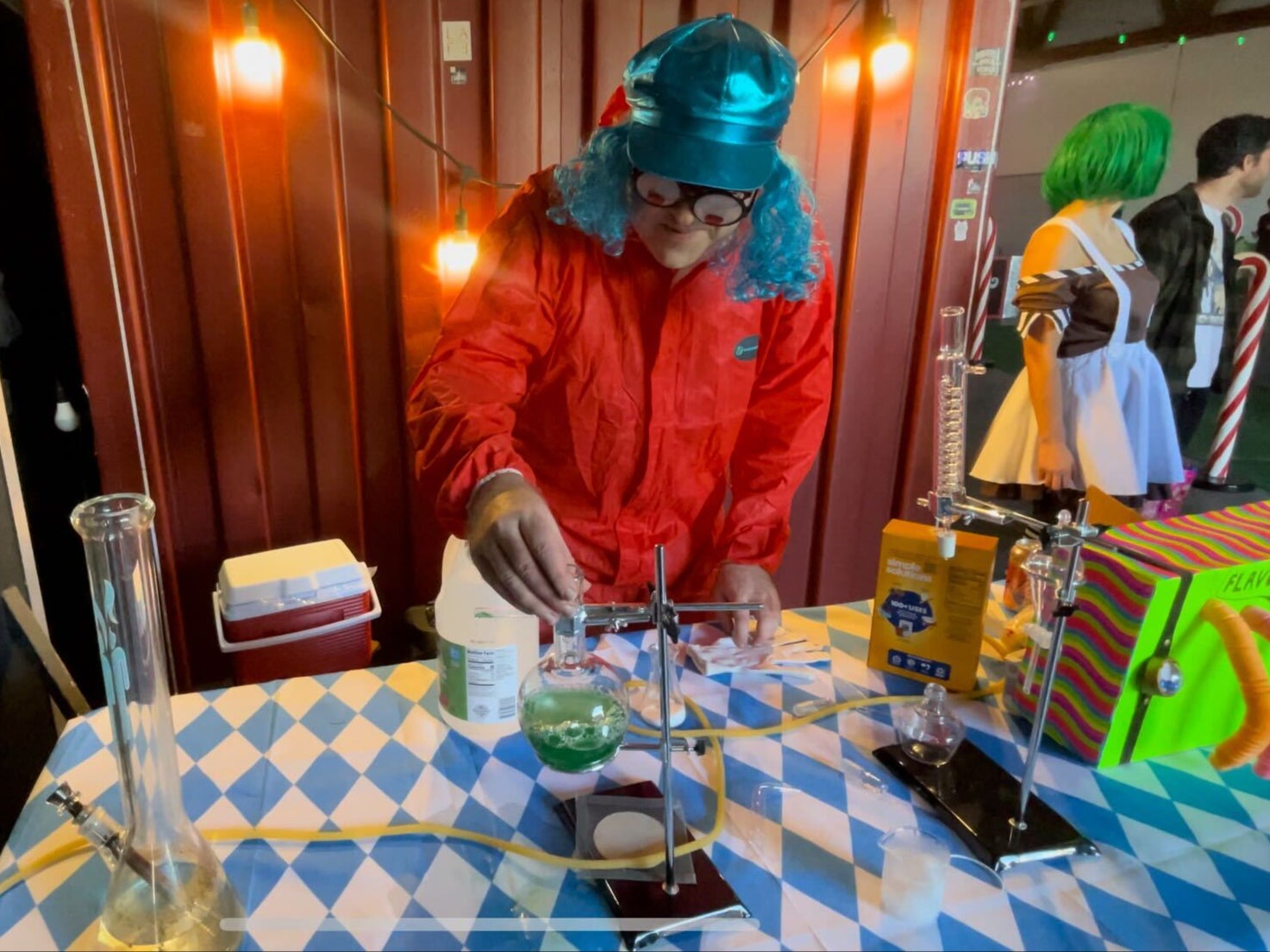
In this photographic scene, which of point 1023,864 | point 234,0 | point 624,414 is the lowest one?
point 1023,864

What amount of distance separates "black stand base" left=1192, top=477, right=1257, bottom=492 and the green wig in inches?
23.6

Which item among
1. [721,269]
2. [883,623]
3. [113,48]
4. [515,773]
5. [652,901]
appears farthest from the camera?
[113,48]

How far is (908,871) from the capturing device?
0.80 metres

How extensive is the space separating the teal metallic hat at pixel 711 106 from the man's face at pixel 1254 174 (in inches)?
39.5

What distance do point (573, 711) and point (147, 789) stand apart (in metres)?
0.39

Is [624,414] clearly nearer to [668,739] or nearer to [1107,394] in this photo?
[668,739]

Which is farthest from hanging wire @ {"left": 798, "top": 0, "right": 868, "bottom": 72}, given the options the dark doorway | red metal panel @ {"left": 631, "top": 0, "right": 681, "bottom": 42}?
the dark doorway

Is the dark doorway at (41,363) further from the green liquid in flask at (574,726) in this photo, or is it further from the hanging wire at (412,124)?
the green liquid in flask at (574,726)

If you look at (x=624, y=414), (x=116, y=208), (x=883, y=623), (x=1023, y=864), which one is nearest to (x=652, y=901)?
(x=1023, y=864)

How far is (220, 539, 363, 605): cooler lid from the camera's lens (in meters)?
1.58

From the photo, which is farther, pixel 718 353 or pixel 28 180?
pixel 28 180

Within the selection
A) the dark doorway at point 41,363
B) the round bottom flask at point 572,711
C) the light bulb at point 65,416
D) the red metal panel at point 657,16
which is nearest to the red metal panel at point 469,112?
the red metal panel at point 657,16

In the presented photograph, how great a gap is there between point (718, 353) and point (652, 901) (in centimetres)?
82

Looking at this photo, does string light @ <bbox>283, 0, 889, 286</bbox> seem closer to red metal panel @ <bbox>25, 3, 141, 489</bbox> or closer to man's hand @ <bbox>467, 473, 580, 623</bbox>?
red metal panel @ <bbox>25, 3, 141, 489</bbox>
